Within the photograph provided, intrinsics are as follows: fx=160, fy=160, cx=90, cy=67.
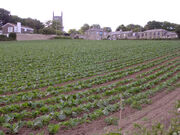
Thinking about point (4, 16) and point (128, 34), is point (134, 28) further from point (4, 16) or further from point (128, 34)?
point (4, 16)

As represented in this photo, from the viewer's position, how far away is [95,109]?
6207 mm

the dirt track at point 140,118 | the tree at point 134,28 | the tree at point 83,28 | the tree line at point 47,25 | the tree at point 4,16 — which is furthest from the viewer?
the tree at point 83,28

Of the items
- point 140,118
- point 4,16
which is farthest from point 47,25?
point 140,118

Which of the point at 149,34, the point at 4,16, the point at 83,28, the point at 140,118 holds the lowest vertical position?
the point at 140,118

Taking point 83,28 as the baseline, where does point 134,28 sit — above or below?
below

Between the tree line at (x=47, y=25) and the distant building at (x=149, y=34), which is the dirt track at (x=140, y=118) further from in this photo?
the distant building at (x=149, y=34)

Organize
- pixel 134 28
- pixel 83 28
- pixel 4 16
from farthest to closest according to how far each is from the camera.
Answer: pixel 83 28, pixel 134 28, pixel 4 16

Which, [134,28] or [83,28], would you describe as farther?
[83,28]

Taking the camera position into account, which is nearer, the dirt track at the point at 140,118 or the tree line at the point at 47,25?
the dirt track at the point at 140,118

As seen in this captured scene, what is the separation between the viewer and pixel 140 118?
209 inches

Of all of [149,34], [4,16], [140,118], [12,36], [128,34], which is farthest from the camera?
[128,34]

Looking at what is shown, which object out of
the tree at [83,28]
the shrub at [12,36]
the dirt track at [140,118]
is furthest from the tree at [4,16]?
the dirt track at [140,118]

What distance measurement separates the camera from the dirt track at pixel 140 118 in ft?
15.2

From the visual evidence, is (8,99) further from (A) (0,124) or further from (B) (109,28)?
(B) (109,28)
